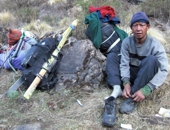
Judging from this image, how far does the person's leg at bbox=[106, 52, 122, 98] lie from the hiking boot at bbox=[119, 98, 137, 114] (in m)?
0.18

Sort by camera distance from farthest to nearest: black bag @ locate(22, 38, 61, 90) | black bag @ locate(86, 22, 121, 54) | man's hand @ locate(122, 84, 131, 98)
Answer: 1. black bag @ locate(86, 22, 121, 54)
2. black bag @ locate(22, 38, 61, 90)
3. man's hand @ locate(122, 84, 131, 98)

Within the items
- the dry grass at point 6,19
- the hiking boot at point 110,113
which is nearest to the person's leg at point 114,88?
the hiking boot at point 110,113

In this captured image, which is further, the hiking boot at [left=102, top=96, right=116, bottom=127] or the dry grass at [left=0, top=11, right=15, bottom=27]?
the dry grass at [left=0, top=11, right=15, bottom=27]

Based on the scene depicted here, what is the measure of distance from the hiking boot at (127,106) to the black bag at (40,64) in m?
1.18

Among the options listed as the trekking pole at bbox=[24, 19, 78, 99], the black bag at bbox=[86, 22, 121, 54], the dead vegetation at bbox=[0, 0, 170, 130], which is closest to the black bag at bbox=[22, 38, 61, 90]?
the trekking pole at bbox=[24, 19, 78, 99]

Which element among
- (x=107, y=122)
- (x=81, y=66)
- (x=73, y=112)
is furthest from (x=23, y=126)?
(x=81, y=66)

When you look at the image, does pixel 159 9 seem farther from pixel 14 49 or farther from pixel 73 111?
pixel 73 111

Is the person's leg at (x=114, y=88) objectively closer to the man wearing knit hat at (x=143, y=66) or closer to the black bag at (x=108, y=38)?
the man wearing knit hat at (x=143, y=66)

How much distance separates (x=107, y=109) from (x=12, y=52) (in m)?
2.50

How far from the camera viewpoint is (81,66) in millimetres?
4039

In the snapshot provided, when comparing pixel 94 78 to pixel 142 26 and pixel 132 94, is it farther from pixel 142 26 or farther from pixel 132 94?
pixel 142 26

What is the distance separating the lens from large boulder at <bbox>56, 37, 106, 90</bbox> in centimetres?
396

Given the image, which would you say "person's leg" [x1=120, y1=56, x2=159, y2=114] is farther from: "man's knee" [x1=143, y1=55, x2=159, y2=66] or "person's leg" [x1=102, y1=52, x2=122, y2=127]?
"person's leg" [x1=102, y1=52, x2=122, y2=127]

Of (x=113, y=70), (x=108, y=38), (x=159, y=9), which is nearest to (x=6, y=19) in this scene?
(x=159, y=9)
